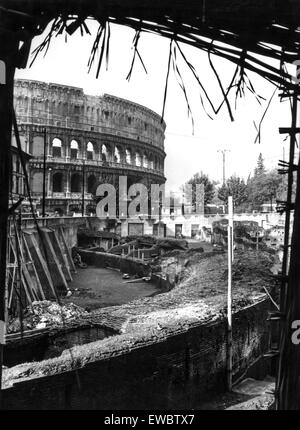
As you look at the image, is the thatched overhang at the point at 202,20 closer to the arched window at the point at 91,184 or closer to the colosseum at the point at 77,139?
the colosseum at the point at 77,139

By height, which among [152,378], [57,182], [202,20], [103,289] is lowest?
[103,289]

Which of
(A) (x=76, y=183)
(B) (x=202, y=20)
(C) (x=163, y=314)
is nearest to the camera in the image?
(B) (x=202, y=20)

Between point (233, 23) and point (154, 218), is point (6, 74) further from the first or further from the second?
point (154, 218)

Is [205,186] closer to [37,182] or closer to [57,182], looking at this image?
[57,182]

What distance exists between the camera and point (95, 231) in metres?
29.2

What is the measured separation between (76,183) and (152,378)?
3531 cm

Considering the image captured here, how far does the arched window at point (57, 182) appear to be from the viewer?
38.7 m

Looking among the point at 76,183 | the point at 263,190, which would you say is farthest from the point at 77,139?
the point at 263,190

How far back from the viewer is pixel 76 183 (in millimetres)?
39812

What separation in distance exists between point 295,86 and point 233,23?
1.37 ft

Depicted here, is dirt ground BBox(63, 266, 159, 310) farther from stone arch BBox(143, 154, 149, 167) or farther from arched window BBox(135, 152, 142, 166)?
stone arch BBox(143, 154, 149, 167)

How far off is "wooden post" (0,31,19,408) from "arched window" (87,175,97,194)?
38.3 meters

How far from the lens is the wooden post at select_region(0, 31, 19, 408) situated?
1.73 m

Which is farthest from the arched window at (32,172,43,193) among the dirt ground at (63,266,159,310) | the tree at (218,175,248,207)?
the tree at (218,175,248,207)
